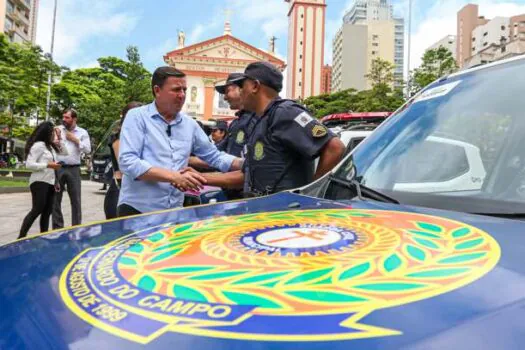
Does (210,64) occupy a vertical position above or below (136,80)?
above

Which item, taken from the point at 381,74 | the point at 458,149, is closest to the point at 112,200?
the point at 458,149

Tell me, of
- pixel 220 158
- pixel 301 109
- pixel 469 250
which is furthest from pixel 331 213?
pixel 220 158

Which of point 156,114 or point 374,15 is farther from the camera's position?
point 374,15

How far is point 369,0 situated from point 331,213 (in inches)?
5566

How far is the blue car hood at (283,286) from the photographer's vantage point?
2.45ft

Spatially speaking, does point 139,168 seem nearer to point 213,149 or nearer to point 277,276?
point 213,149

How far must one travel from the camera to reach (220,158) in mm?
3322

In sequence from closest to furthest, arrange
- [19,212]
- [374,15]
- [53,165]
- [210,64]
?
1. [53,165]
2. [19,212]
3. [210,64]
4. [374,15]

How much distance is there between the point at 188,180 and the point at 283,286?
5.43ft

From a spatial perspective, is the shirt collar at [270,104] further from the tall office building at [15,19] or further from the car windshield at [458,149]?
the tall office building at [15,19]

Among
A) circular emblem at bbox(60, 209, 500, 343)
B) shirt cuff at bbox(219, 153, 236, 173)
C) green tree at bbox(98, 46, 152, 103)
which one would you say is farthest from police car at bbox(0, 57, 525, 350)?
green tree at bbox(98, 46, 152, 103)

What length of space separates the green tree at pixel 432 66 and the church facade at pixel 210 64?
28456mm

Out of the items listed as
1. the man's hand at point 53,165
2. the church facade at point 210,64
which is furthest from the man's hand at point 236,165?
the church facade at point 210,64

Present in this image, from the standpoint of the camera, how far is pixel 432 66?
26.3m
